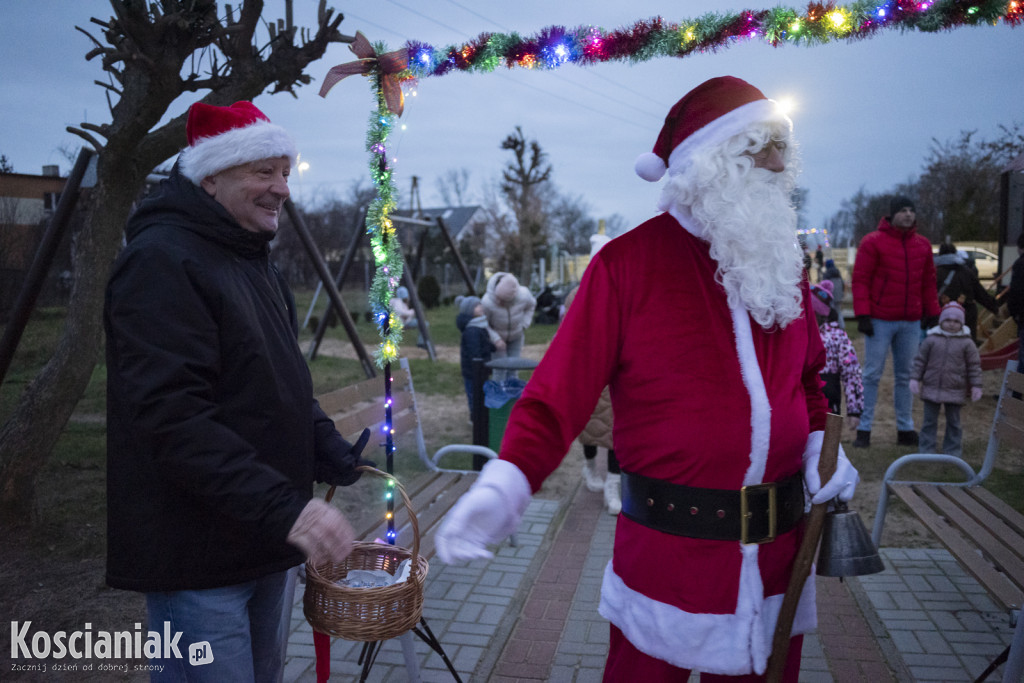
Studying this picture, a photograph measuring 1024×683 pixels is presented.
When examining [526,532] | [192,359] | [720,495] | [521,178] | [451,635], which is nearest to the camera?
[192,359]

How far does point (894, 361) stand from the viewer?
22.3 ft

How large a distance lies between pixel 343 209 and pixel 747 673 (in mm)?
33133

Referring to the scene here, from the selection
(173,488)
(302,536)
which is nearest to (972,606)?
(302,536)

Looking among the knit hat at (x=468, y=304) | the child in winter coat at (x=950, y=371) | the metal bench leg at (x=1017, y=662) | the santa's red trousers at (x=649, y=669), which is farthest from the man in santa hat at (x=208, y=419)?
the knit hat at (x=468, y=304)

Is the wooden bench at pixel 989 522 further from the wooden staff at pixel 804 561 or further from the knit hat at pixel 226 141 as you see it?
the knit hat at pixel 226 141

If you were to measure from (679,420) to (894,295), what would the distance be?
5650 mm

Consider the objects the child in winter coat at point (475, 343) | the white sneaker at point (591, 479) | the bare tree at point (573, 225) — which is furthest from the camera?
the bare tree at point (573, 225)

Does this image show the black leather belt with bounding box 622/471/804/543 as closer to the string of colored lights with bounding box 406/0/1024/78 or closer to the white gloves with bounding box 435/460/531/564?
the white gloves with bounding box 435/460/531/564

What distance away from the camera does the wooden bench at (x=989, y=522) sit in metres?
2.75

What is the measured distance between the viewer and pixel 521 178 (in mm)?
32688

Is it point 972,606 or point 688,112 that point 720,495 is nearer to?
point 688,112

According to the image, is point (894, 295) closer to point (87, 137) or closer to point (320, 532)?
point (320, 532)

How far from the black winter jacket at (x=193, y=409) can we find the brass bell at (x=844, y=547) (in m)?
1.42

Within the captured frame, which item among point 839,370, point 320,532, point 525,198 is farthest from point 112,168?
point 525,198
